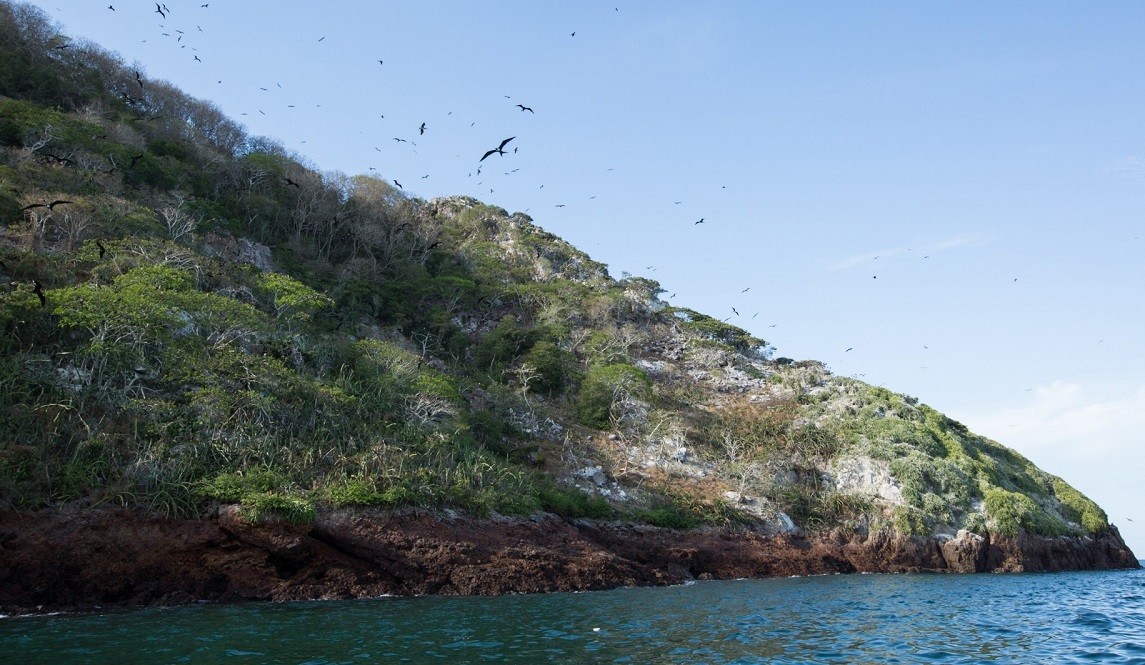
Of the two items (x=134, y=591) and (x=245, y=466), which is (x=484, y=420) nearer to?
(x=245, y=466)

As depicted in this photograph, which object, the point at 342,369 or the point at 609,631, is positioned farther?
the point at 342,369

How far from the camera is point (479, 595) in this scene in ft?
74.7

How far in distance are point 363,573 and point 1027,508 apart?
117ft

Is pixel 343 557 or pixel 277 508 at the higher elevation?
pixel 277 508

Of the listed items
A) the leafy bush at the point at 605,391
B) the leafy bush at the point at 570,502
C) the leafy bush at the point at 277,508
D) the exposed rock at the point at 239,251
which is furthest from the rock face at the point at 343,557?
the exposed rock at the point at 239,251

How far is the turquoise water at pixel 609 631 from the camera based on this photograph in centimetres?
1265

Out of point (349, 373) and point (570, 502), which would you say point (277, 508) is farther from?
point (570, 502)

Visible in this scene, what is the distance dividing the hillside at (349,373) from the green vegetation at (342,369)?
13 cm

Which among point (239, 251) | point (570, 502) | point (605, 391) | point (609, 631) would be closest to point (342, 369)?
point (570, 502)

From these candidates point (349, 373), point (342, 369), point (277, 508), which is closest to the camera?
point (277, 508)

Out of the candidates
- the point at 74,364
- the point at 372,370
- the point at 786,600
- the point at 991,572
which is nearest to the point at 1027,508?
the point at 991,572

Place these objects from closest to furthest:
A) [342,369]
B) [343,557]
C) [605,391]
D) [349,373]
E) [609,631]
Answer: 1. [609,631]
2. [343,557]
3. [342,369]
4. [349,373]
5. [605,391]

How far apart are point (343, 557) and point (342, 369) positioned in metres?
9.83

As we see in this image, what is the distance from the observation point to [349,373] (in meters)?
31.8
